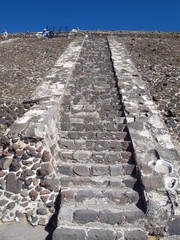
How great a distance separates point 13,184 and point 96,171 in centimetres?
127

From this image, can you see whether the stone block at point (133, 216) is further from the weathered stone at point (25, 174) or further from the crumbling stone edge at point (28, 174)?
the weathered stone at point (25, 174)

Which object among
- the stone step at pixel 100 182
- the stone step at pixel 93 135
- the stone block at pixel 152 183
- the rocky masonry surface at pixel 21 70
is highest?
the rocky masonry surface at pixel 21 70

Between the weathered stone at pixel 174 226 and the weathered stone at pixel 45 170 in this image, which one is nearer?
the weathered stone at pixel 174 226

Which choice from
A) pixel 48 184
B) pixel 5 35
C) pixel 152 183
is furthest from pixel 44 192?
pixel 5 35

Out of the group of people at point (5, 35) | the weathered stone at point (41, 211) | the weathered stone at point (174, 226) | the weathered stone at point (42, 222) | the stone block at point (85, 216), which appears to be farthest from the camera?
the group of people at point (5, 35)

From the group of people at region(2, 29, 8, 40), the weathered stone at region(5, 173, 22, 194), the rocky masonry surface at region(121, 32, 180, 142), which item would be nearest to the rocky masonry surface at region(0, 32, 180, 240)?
the weathered stone at region(5, 173, 22, 194)

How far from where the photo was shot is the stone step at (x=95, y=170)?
366cm

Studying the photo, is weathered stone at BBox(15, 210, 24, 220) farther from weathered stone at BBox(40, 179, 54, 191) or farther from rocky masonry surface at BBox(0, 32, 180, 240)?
weathered stone at BBox(40, 179, 54, 191)

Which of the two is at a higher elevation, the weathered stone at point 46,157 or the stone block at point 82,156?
the weathered stone at point 46,157

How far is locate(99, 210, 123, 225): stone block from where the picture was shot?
116 inches

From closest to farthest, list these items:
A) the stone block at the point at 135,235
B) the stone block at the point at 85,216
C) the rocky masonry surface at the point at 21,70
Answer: the stone block at the point at 135,235 → the stone block at the point at 85,216 → the rocky masonry surface at the point at 21,70

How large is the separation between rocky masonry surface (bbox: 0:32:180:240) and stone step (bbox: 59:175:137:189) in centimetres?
1

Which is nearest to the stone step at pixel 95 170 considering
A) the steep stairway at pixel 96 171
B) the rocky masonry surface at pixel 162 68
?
the steep stairway at pixel 96 171

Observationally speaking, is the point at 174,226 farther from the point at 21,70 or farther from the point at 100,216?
the point at 21,70
